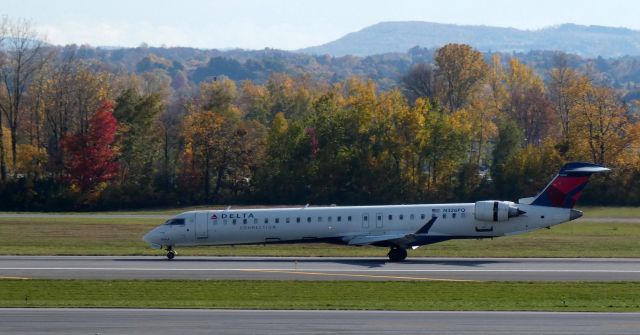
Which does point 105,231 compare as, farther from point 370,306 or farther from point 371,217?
point 370,306

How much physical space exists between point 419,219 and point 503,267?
196 inches

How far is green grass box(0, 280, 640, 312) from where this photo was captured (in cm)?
3344

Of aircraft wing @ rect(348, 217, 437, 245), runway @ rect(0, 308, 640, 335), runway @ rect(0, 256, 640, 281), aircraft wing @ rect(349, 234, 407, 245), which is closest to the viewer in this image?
runway @ rect(0, 308, 640, 335)

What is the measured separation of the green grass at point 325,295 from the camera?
33.4 meters

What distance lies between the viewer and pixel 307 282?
1564 inches

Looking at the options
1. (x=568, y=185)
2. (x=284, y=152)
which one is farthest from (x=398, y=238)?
(x=284, y=152)

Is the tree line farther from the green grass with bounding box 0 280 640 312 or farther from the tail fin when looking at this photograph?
the green grass with bounding box 0 280 640 312

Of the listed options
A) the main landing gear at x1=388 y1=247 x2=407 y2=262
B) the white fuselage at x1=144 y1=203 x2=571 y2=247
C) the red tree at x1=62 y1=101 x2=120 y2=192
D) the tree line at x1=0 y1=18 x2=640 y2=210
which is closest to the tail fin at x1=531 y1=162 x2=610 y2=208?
the white fuselage at x1=144 y1=203 x2=571 y2=247

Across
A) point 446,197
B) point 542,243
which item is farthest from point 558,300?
point 446,197

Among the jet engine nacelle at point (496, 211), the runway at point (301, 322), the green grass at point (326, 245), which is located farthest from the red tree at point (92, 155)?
the runway at point (301, 322)

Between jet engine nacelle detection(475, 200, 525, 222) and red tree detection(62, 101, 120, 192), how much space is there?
50325 mm

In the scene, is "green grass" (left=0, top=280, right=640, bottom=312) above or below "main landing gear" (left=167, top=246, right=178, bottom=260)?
above

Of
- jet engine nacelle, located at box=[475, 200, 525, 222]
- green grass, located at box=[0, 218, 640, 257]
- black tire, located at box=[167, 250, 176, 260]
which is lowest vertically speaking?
green grass, located at box=[0, 218, 640, 257]

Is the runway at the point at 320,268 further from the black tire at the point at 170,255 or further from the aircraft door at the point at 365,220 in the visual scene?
the aircraft door at the point at 365,220
